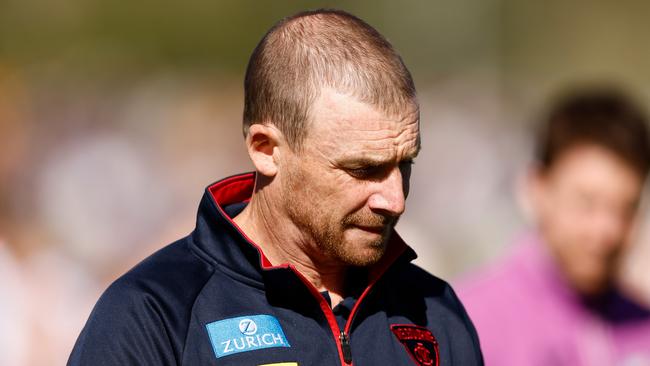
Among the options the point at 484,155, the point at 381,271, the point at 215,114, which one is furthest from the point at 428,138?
the point at 381,271

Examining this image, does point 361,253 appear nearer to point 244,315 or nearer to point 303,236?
point 303,236

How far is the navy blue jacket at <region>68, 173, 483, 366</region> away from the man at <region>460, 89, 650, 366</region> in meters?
1.65

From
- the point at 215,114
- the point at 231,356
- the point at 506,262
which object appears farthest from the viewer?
the point at 215,114

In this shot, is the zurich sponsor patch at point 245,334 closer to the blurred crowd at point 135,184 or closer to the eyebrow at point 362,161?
the eyebrow at point 362,161

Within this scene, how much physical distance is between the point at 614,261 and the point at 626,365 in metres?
0.48

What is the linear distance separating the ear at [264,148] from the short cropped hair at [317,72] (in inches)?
1.2

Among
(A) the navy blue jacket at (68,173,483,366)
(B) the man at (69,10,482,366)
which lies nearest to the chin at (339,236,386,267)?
(B) the man at (69,10,482,366)

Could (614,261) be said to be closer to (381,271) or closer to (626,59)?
(381,271)

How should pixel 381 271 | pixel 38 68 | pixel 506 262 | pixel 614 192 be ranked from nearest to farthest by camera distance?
pixel 381 271, pixel 614 192, pixel 506 262, pixel 38 68

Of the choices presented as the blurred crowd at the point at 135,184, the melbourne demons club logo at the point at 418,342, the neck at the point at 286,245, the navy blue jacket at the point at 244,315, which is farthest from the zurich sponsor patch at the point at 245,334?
→ the blurred crowd at the point at 135,184

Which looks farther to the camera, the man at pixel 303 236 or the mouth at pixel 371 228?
the mouth at pixel 371 228

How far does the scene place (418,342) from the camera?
331cm

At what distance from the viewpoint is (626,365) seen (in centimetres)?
525

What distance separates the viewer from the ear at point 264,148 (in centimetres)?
324
